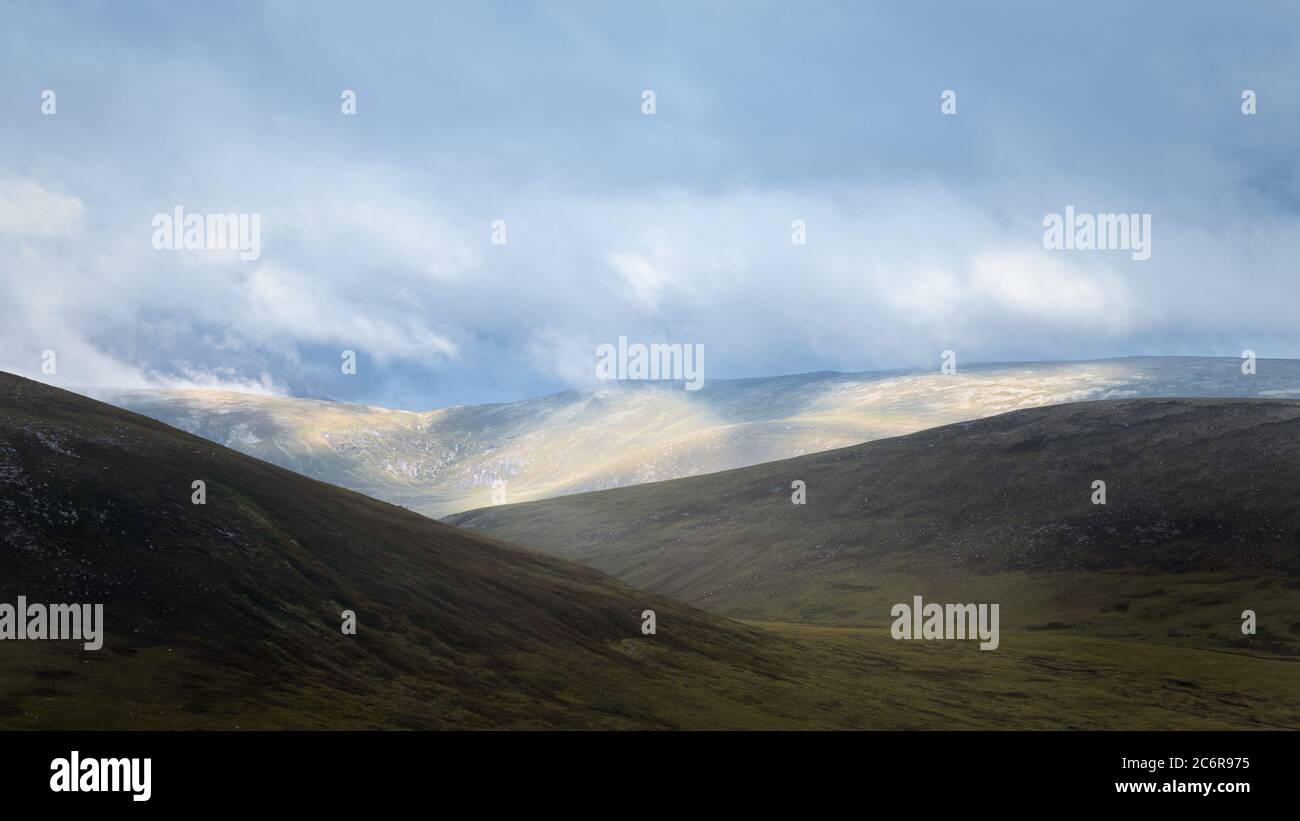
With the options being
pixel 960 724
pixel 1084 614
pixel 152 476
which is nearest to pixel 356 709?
pixel 152 476

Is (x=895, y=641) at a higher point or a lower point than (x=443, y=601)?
lower

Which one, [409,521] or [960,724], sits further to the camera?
[409,521]

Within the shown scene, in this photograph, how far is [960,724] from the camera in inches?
4003

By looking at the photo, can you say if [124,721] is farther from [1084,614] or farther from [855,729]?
[1084,614]

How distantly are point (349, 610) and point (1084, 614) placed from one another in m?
139

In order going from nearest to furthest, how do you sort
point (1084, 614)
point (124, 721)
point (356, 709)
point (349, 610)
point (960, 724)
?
point (124, 721) < point (356, 709) < point (349, 610) < point (960, 724) < point (1084, 614)
